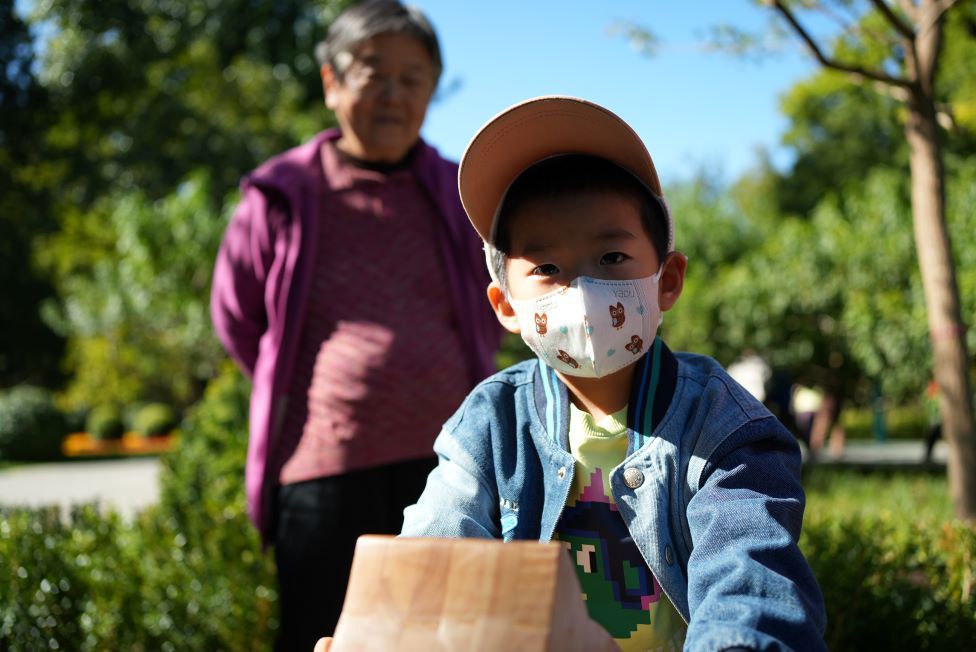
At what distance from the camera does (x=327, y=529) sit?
9.82ft

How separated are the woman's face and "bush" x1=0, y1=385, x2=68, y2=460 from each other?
26196 mm

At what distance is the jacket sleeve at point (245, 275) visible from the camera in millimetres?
3229

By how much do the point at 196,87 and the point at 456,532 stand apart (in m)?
26.6

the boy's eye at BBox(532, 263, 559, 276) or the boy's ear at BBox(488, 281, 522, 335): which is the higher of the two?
the boy's eye at BBox(532, 263, 559, 276)

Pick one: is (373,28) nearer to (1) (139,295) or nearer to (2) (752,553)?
(2) (752,553)

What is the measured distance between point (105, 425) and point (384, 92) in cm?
3063

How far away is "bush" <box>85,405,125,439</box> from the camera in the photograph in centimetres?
3130

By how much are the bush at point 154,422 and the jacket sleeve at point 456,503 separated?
102 feet

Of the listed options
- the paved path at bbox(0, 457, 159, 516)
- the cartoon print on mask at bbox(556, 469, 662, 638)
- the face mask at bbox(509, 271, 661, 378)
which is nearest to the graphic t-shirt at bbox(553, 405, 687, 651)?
the cartoon print on mask at bbox(556, 469, 662, 638)

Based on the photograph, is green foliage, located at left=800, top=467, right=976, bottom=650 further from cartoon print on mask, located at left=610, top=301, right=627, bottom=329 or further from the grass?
the grass

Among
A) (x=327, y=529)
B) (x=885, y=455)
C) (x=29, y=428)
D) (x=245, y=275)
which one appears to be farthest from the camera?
(x=29, y=428)

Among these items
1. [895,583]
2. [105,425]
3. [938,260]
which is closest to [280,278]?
[895,583]

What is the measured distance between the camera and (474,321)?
3189 mm

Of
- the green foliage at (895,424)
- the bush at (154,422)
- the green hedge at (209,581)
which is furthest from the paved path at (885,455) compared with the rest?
the bush at (154,422)
